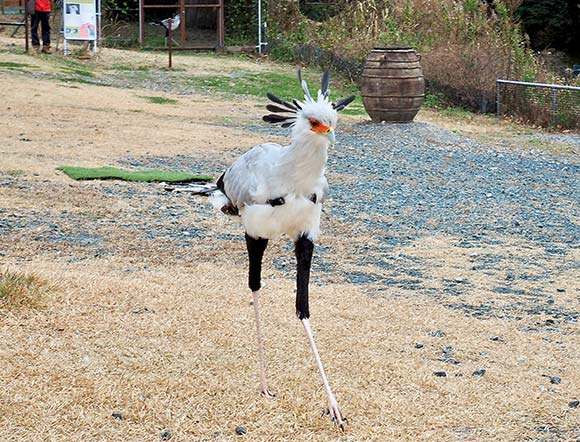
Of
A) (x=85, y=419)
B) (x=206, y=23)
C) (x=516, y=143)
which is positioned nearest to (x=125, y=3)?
(x=206, y=23)

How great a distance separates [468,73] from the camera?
18109 mm

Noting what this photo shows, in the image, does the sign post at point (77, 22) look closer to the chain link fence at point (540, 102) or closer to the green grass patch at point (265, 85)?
the green grass patch at point (265, 85)

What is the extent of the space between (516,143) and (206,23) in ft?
52.2

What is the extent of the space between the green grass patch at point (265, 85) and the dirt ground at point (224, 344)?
9688mm

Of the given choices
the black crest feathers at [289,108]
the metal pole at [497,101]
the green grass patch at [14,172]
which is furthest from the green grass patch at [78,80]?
the black crest feathers at [289,108]

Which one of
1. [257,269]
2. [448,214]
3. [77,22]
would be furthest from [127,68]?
[257,269]

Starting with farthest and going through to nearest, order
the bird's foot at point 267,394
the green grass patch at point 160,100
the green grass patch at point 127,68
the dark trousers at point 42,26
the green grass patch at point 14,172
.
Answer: the dark trousers at point 42,26
the green grass patch at point 127,68
the green grass patch at point 160,100
the green grass patch at point 14,172
the bird's foot at point 267,394

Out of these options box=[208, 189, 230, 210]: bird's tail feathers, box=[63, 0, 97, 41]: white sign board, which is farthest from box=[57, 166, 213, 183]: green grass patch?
box=[63, 0, 97, 41]: white sign board

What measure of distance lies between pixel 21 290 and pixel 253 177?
1.80 metres

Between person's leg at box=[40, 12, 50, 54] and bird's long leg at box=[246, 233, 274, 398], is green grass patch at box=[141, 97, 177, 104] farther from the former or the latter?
bird's long leg at box=[246, 233, 274, 398]

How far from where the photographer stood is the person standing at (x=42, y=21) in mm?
20547

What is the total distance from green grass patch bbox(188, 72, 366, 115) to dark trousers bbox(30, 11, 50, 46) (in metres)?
3.52

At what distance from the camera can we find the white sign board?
67.8 ft

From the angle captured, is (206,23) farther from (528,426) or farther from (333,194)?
(528,426)
